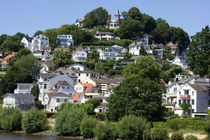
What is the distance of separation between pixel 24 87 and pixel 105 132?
1400 inches

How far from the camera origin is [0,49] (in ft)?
402

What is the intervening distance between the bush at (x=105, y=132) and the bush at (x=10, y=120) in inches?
551

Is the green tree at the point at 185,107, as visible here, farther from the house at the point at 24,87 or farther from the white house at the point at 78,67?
the white house at the point at 78,67

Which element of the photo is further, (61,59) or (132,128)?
(61,59)

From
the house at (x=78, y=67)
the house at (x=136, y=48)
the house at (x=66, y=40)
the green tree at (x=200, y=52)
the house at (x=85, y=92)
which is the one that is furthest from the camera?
the house at (x=66, y=40)

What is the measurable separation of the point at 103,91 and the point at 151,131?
1414 inches

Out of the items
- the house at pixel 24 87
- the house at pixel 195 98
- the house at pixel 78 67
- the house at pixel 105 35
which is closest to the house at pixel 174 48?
the house at pixel 105 35

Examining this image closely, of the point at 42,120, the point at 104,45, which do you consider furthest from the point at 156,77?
the point at 104,45

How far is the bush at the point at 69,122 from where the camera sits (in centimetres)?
5356

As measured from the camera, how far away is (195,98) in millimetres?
64375

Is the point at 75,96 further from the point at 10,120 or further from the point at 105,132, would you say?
the point at 105,132

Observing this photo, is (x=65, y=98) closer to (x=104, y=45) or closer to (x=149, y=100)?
(x=149, y=100)

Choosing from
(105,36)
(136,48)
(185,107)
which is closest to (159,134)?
(185,107)

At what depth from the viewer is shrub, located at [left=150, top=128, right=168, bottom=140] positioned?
46.9 metres
